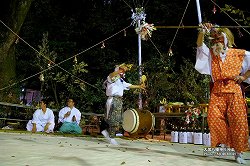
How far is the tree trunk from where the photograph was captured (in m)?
12.9

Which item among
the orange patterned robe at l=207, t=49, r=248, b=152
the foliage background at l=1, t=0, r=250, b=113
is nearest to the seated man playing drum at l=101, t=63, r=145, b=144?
the orange patterned robe at l=207, t=49, r=248, b=152

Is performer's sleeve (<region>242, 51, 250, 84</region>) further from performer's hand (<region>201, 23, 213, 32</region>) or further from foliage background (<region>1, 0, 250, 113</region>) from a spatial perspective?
foliage background (<region>1, 0, 250, 113</region>)

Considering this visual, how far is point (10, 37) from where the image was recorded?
12867 mm

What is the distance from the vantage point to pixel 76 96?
1408 centimetres

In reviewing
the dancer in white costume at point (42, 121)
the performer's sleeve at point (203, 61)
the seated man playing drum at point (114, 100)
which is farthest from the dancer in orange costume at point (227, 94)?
the dancer in white costume at point (42, 121)

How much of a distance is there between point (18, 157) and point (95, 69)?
13.3m

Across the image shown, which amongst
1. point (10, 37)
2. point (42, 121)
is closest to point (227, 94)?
point (42, 121)

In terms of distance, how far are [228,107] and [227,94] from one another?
18 centimetres

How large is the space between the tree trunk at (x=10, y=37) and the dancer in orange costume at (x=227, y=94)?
362 inches

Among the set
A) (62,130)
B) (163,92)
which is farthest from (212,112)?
(163,92)

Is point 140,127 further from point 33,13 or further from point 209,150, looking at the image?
point 33,13

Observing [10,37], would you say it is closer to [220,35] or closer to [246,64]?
[220,35]

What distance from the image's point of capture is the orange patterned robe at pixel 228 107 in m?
4.85

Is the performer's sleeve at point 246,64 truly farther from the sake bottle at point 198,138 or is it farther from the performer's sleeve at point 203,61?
the sake bottle at point 198,138
